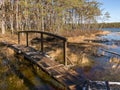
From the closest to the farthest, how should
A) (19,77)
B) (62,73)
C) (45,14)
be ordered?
A: (62,73)
(19,77)
(45,14)

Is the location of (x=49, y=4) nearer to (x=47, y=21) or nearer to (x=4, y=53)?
(x=47, y=21)

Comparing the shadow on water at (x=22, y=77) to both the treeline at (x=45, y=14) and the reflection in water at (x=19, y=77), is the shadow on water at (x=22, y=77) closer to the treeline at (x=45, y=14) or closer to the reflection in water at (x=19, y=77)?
the reflection in water at (x=19, y=77)

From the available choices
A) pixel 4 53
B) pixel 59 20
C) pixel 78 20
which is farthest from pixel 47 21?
pixel 4 53

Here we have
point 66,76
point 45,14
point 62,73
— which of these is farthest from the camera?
point 45,14

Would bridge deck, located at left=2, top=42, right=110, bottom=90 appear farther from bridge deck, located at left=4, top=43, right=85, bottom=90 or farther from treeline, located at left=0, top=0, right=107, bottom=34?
treeline, located at left=0, top=0, right=107, bottom=34

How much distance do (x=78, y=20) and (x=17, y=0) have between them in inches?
941

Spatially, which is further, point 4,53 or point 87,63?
point 4,53

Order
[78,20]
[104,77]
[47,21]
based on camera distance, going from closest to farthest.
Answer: [104,77] → [47,21] → [78,20]

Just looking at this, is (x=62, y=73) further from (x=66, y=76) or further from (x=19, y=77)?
Result: (x=19, y=77)

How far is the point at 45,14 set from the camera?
32125 millimetres

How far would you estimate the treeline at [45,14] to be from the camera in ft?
97.5

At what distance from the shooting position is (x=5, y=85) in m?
7.68

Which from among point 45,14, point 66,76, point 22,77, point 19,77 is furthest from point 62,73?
point 45,14

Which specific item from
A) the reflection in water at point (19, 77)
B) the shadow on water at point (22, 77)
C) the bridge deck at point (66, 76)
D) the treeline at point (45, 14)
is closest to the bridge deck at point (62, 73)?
the bridge deck at point (66, 76)
